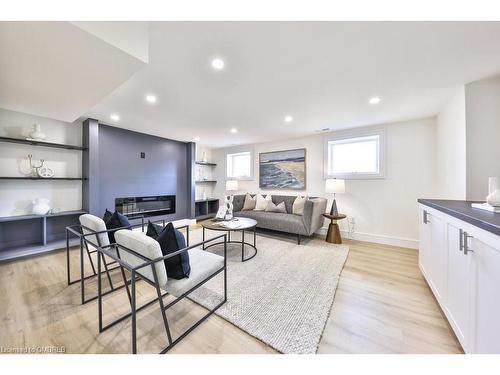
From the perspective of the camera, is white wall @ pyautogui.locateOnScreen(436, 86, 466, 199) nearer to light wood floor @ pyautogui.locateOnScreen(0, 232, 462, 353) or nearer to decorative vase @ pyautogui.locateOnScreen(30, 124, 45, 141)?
light wood floor @ pyautogui.locateOnScreen(0, 232, 462, 353)

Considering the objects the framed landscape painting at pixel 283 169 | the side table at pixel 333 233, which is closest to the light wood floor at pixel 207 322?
the side table at pixel 333 233

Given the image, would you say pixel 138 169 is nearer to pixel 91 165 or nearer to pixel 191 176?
pixel 91 165

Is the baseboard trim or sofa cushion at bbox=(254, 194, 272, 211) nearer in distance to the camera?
the baseboard trim

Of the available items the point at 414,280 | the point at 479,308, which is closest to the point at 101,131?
the point at 479,308

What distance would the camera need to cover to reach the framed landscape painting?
13.8 feet

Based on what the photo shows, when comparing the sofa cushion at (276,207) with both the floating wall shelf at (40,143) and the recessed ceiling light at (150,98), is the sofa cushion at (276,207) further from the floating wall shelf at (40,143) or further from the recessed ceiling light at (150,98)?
the floating wall shelf at (40,143)

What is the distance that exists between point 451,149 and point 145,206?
5.44 m

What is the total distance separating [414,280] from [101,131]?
5.35m

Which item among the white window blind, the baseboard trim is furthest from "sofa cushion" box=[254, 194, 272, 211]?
the baseboard trim

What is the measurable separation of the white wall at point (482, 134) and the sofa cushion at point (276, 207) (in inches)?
103

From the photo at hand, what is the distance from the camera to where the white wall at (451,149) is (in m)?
2.02

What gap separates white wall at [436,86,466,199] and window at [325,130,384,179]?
76 cm

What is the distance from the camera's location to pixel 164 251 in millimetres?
1322
